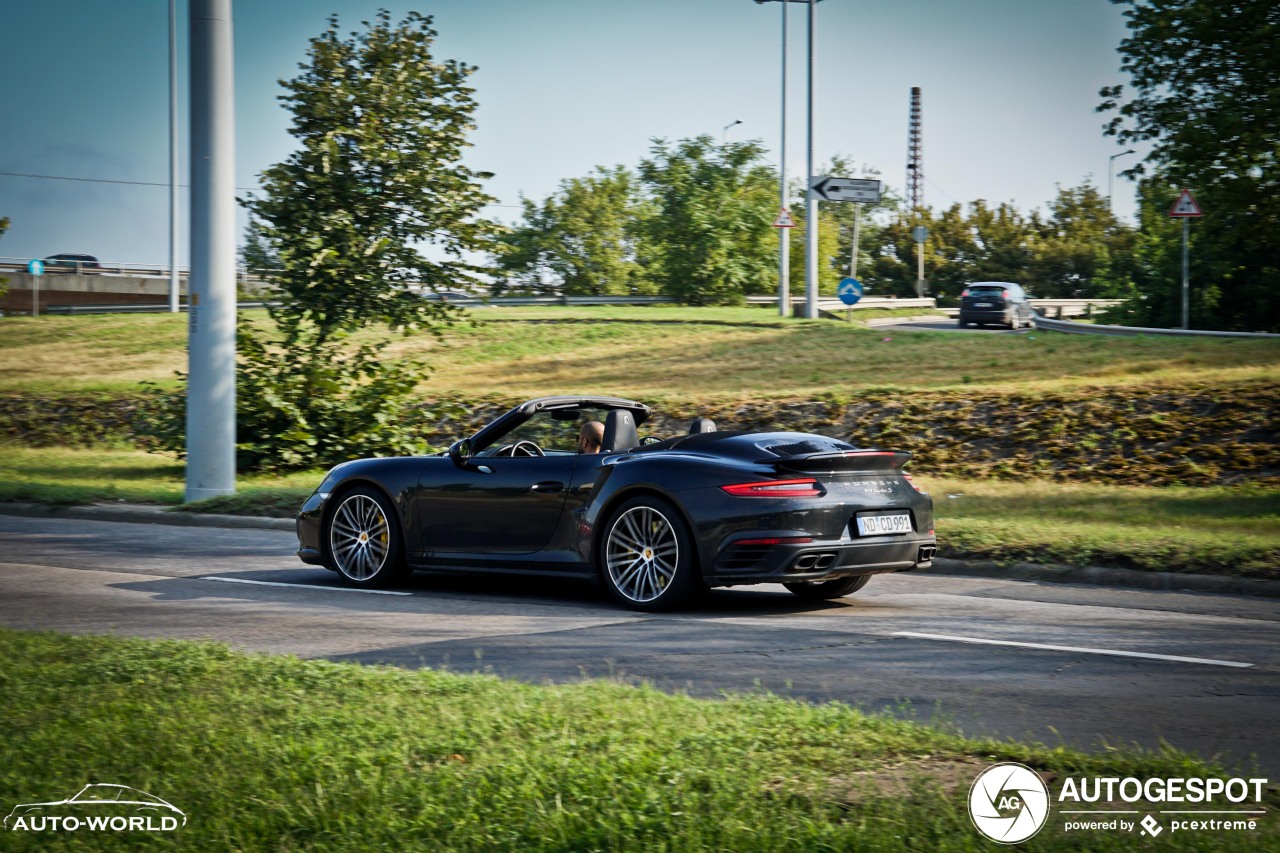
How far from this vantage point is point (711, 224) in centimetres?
5600

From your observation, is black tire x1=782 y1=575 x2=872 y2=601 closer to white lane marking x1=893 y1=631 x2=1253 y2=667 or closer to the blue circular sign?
white lane marking x1=893 y1=631 x2=1253 y2=667

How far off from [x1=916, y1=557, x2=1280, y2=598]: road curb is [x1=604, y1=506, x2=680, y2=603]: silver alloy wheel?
11.5ft

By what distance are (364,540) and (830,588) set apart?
11.6 ft

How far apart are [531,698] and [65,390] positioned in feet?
89.7

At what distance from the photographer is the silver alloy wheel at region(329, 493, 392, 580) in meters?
10.4

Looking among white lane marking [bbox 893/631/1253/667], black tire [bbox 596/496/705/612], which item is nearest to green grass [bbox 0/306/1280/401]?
black tire [bbox 596/496/705/612]

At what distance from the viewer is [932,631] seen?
8211mm

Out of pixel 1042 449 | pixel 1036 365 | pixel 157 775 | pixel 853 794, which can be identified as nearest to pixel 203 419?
pixel 1042 449

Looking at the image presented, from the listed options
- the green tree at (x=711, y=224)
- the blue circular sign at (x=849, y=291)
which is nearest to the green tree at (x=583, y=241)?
the green tree at (x=711, y=224)

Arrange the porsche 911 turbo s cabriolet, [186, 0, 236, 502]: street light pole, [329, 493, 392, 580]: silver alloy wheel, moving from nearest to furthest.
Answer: the porsche 911 turbo s cabriolet, [329, 493, 392, 580]: silver alloy wheel, [186, 0, 236, 502]: street light pole

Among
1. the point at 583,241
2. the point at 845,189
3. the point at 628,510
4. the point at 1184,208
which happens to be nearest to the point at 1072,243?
the point at 583,241

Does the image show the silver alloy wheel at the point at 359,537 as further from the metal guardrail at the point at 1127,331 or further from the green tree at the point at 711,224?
the green tree at the point at 711,224

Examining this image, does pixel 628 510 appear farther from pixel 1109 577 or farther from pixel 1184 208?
pixel 1184 208

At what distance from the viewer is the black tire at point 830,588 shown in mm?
9891
